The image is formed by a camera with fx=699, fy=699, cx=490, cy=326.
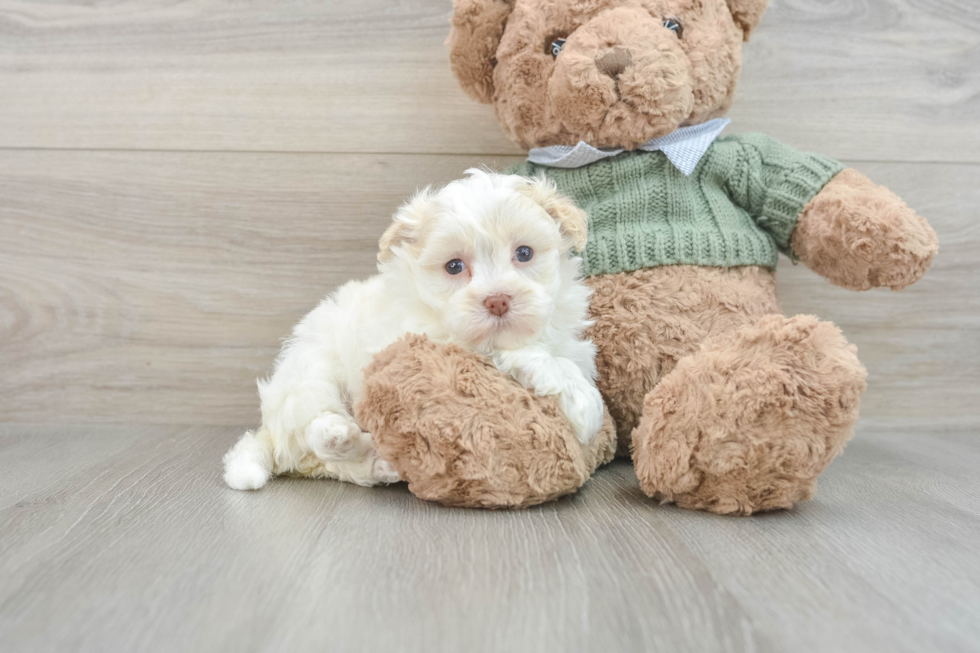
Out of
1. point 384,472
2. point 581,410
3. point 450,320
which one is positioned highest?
point 450,320

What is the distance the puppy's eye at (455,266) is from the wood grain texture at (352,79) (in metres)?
0.55

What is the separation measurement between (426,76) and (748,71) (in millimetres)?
630

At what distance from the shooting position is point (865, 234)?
3.29 ft

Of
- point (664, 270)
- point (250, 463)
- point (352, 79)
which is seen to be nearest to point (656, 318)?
point (664, 270)

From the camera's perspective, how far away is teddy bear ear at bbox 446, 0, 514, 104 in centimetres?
110

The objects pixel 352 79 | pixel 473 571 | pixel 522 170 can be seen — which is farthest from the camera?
pixel 352 79

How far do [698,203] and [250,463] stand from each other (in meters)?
0.78

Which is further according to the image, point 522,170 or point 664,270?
point 522,170

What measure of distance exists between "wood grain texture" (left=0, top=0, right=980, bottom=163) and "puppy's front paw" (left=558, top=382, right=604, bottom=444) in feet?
2.16

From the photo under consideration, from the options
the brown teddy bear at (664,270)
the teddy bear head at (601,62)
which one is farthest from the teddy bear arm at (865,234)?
the teddy bear head at (601,62)

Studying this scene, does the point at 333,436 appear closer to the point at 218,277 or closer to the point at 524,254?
the point at 524,254

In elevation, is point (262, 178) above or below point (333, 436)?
above

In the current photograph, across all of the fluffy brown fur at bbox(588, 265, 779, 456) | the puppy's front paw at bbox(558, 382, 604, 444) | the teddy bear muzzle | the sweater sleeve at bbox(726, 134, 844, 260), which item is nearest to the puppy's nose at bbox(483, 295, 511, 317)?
the puppy's front paw at bbox(558, 382, 604, 444)

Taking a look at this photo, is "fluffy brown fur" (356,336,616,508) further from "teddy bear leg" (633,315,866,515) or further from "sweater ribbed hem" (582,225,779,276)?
"sweater ribbed hem" (582,225,779,276)
